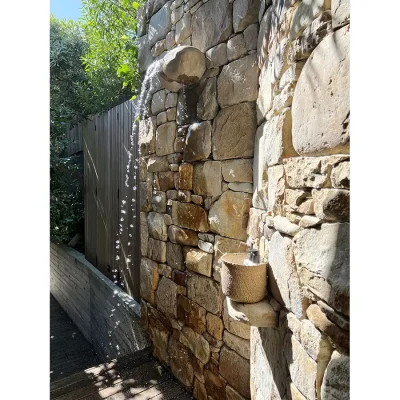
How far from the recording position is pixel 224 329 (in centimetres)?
169

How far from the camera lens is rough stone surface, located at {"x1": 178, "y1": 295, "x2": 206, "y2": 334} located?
6.06 feet

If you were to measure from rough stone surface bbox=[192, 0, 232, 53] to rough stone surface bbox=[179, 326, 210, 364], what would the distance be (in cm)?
175

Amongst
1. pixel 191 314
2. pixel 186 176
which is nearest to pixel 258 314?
pixel 191 314

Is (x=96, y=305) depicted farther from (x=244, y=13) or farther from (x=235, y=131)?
(x=244, y=13)

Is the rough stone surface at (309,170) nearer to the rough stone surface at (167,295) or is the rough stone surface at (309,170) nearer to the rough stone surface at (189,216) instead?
the rough stone surface at (189,216)

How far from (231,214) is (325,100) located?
935mm

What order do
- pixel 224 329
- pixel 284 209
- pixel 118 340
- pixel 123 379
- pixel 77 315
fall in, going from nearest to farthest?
pixel 284 209
pixel 224 329
pixel 123 379
pixel 118 340
pixel 77 315

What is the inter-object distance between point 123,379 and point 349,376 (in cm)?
187

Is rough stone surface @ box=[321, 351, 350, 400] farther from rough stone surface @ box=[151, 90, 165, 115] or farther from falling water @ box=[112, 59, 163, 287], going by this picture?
falling water @ box=[112, 59, 163, 287]

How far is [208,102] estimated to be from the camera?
5.67ft
